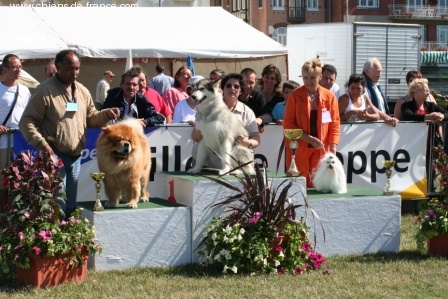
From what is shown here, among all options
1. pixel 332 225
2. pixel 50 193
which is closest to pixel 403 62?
pixel 332 225

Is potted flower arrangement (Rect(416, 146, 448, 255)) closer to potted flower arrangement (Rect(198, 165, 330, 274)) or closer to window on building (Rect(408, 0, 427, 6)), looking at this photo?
potted flower arrangement (Rect(198, 165, 330, 274))

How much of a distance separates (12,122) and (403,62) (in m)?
22.0

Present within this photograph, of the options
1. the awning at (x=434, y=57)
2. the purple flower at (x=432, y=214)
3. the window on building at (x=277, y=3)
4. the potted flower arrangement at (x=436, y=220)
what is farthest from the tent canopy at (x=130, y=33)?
the window on building at (x=277, y=3)

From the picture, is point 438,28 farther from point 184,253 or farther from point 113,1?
point 184,253

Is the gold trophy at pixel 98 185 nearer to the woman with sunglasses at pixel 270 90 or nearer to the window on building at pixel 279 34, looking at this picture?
the woman with sunglasses at pixel 270 90

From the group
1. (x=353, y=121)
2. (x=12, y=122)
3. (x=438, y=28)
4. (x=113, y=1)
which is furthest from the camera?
(x=438, y=28)

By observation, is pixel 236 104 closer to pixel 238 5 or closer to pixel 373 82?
pixel 373 82

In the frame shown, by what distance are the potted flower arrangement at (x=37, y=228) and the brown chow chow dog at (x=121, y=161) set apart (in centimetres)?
71

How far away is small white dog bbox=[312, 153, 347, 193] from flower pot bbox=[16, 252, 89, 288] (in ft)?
9.24

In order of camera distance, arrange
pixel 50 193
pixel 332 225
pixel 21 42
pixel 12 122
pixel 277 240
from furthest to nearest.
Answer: pixel 21 42 → pixel 12 122 → pixel 332 225 → pixel 277 240 → pixel 50 193

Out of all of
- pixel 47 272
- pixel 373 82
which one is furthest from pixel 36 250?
pixel 373 82

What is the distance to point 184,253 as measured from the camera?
7930mm

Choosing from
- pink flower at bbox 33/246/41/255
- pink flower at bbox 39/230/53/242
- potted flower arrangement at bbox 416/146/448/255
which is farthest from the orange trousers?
pink flower at bbox 33/246/41/255

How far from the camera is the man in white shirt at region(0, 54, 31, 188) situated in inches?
355
